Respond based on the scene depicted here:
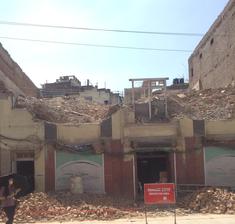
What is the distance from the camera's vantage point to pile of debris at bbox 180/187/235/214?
2117 cm

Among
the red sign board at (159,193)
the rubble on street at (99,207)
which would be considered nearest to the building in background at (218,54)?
the rubble on street at (99,207)

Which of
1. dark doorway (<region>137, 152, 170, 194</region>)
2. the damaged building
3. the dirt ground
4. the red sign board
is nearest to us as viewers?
the red sign board

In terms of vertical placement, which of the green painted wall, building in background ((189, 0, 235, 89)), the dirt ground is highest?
building in background ((189, 0, 235, 89))

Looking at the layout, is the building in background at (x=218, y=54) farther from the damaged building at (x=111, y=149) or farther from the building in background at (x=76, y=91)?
the building in background at (x=76, y=91)

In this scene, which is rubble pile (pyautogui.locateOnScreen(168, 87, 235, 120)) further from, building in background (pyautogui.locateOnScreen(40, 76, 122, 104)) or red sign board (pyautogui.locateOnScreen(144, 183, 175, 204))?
Answer: building in background (pyautogui.locateOnScreen(40, 76, 122, 104))

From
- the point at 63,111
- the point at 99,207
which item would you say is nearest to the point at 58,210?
the point at 99,207

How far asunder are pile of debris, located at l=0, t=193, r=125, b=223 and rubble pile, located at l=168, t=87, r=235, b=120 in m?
8.37

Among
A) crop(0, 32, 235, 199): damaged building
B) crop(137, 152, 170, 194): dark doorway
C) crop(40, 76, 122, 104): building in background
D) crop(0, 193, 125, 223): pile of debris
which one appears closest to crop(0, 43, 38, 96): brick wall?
crop(0, 32, 235, 199): damaged building

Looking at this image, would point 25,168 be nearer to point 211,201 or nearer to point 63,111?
point 63,111

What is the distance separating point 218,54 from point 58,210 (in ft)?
68.9

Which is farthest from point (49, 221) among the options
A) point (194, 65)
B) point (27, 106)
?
point (194, 65)

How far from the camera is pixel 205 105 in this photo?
31.2 m

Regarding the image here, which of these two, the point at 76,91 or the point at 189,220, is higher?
the point at 76,91

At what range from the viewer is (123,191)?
2666 centimetres
